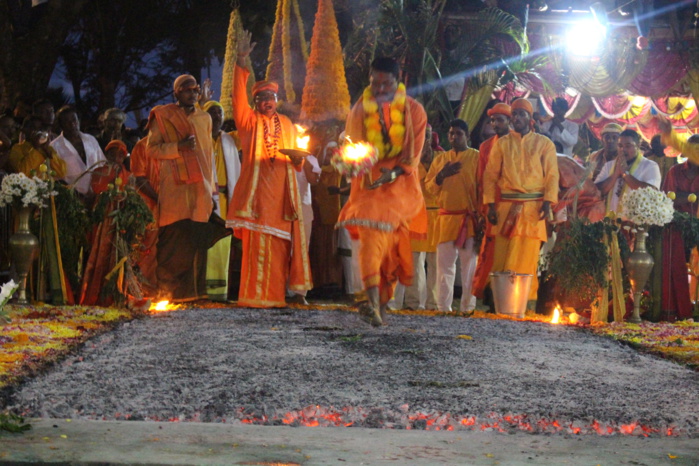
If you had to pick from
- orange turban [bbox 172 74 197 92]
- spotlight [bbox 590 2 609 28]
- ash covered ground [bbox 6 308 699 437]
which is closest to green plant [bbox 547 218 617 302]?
ash covered ground [bbox 6 308 699 437]

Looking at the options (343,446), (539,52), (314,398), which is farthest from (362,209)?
(539,52)

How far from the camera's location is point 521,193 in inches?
381

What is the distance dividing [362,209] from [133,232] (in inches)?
103

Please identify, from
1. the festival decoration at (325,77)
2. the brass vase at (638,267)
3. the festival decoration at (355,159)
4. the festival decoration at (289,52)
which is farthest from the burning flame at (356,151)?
the festival decoration at (289,52)

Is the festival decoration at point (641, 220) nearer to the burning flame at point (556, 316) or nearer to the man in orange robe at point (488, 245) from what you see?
the burning flame at point (556, 316)

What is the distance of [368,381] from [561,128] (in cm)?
1200

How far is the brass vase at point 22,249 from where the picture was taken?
8.93m

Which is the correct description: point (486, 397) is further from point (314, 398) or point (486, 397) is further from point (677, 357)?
point (677, 357)

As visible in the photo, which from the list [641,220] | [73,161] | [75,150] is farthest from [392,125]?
[75,150]

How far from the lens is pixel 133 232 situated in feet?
30.3

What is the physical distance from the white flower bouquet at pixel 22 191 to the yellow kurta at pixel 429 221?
396cm

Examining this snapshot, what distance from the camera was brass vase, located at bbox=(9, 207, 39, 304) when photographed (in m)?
8.93

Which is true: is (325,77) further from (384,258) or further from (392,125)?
(384,258)

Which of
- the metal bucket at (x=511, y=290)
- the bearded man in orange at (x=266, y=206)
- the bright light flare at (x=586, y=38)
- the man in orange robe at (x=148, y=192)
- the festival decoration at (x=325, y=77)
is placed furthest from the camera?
the bright light flare at (x=586, y=38)
